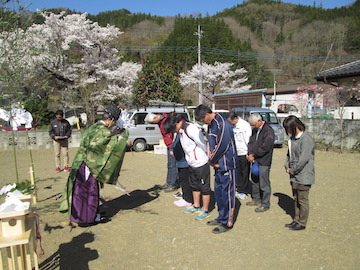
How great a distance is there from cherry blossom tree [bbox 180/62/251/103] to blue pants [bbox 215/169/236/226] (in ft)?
90.2

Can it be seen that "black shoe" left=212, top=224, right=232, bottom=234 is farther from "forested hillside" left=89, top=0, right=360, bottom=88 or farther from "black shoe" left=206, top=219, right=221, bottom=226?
"forested hillside" left=89, top=0, right=360, bottom=88

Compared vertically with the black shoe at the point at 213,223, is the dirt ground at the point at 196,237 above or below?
below

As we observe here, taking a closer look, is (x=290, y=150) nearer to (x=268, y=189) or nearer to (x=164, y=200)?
(x=268, y=189)

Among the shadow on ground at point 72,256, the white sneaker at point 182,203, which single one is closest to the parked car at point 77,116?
the white sneaker at point 182,203

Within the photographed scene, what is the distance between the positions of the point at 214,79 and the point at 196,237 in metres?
29.4

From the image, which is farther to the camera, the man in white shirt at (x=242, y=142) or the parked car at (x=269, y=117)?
the parked car at (x=269, y=117)

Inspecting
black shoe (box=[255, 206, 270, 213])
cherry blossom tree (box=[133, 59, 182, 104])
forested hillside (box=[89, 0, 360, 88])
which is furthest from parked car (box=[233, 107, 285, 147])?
forested hillside (box=[89, 0, 360, 88])

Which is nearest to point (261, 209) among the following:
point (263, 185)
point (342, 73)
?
point (263, 185)

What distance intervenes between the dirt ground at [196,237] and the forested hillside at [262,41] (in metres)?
29.1

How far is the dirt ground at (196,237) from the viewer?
10.9 ft

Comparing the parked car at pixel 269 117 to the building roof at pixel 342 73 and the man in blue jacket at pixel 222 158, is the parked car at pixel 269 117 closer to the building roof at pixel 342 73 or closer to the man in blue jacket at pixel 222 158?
the building roof at pixel 342 73

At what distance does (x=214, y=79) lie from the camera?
32.1 metres

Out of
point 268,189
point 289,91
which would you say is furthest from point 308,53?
point 268,189

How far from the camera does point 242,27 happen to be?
52.9 meters
